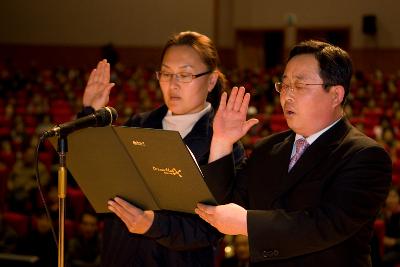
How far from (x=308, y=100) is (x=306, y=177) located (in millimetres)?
210

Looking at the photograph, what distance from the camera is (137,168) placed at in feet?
6.19

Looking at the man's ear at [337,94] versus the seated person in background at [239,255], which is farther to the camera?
the seated person in background at [239,255]

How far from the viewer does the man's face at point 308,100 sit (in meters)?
1.74

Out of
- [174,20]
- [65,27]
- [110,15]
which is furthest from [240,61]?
[65,27]

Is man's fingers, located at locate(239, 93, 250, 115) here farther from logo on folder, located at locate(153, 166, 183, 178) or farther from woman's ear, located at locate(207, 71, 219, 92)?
woman's ear, located at locate(207, 71, 219, 92)

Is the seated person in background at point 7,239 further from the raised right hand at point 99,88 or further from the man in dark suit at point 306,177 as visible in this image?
the man in dark suit at point 306,177

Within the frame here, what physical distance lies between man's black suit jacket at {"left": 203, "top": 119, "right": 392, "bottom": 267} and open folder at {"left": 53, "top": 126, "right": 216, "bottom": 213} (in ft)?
0.61

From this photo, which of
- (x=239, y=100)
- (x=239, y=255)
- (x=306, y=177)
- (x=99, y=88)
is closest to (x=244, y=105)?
(x=239, y=100)

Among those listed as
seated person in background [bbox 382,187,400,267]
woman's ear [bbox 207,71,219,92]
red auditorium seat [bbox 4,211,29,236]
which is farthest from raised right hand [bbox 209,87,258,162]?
red auditorium seat [bbox 4,211,29,236]

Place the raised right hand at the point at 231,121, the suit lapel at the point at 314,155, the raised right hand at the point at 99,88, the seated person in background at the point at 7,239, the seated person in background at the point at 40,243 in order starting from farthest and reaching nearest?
the seated person in background at the point at 7,239 < the seated person in background at the point at 40,243 < the raised right hand at the point at 99,88 < the raised right hand at the point at 231,121 < the suit lapel at the point at 314,155

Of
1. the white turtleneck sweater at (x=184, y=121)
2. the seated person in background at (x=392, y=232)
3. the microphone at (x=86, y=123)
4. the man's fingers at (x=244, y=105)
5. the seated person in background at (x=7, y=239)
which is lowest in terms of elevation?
the seated person in background at (x=7, y=239)

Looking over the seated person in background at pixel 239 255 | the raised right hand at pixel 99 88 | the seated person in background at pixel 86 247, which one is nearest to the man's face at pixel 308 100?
the raised right hand at pixel 99 88

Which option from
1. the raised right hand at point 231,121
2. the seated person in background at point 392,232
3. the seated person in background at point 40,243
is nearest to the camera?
the raised right hand at point 231,121

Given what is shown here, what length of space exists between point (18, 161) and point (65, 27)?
1044cm
